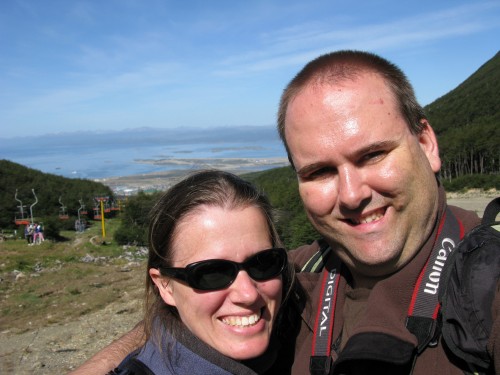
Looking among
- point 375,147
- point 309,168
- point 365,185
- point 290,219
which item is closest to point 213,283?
point 309,168

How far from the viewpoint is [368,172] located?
2.00 metres

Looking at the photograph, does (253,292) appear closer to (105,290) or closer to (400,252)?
(400,252)

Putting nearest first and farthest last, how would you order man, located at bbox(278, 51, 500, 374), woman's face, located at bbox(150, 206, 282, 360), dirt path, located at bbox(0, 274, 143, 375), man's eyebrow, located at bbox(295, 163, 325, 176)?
man, located at bbox(278, 51, 500, 374), man's eyebrow, located at bbox(295, 163, 325, 176), woman's face, located at bbox(150, 206, 282, 360), dirt path, located at bbox(0, 274, 143, 375)

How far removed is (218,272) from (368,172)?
0.87 meters

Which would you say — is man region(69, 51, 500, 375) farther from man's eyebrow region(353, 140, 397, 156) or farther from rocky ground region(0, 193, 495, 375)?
rocky ground region(0, 193, 495, 375)

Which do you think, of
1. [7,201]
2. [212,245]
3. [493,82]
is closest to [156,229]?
[212,245]

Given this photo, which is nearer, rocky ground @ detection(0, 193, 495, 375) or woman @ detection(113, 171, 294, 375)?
woman @ detection(113, 171, 294, 375)

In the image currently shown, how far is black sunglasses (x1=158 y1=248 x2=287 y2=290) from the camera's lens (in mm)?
2188

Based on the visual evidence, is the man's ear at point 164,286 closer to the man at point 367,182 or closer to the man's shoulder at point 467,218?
the man at point 367,182

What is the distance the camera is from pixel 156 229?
243 centimetres

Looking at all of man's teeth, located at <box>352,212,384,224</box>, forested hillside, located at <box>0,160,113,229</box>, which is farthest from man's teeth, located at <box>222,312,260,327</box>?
forested hillside, located at <box>0,160,113,229</box>

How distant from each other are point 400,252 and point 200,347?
1072mm

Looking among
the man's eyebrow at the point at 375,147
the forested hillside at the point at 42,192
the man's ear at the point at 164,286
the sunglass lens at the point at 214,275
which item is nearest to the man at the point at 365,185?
the man's eyebrow at the point at 375,147

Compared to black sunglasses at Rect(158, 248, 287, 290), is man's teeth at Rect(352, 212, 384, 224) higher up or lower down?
higher up
